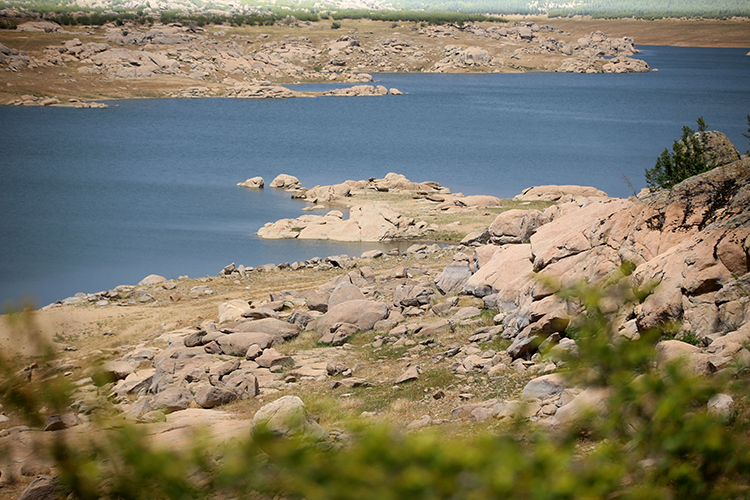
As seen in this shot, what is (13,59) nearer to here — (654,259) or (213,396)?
(213,396)

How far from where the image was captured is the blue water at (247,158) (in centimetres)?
3256

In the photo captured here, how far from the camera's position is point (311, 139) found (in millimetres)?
Answer: 64438

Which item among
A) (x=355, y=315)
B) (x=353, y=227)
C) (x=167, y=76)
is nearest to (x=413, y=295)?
(x=355, y=315)

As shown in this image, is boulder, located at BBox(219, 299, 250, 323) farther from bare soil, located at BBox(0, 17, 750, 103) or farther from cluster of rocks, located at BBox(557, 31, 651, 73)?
cluster of rocks, located at BBox(557, 31, 651, 73)

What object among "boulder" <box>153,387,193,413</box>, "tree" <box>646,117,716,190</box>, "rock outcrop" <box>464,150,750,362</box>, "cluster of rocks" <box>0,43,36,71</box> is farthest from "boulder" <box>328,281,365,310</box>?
"cluster of rocks" <box>0,43,36,71</box>

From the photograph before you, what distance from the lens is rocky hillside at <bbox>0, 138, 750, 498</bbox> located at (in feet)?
29.4

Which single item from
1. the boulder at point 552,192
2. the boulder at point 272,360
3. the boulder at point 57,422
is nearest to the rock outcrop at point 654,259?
the boulder at point 57,422

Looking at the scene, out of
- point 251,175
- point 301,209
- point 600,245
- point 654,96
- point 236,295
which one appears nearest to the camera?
point 600,245

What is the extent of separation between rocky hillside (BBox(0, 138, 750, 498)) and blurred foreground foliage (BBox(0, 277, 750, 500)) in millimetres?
277

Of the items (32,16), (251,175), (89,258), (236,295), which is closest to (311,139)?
(251,175)

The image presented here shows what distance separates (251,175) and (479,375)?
129 feet

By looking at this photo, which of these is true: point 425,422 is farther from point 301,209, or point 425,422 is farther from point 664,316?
point 301,209

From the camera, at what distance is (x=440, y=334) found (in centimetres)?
1603

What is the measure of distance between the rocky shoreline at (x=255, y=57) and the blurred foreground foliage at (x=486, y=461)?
89.3m
